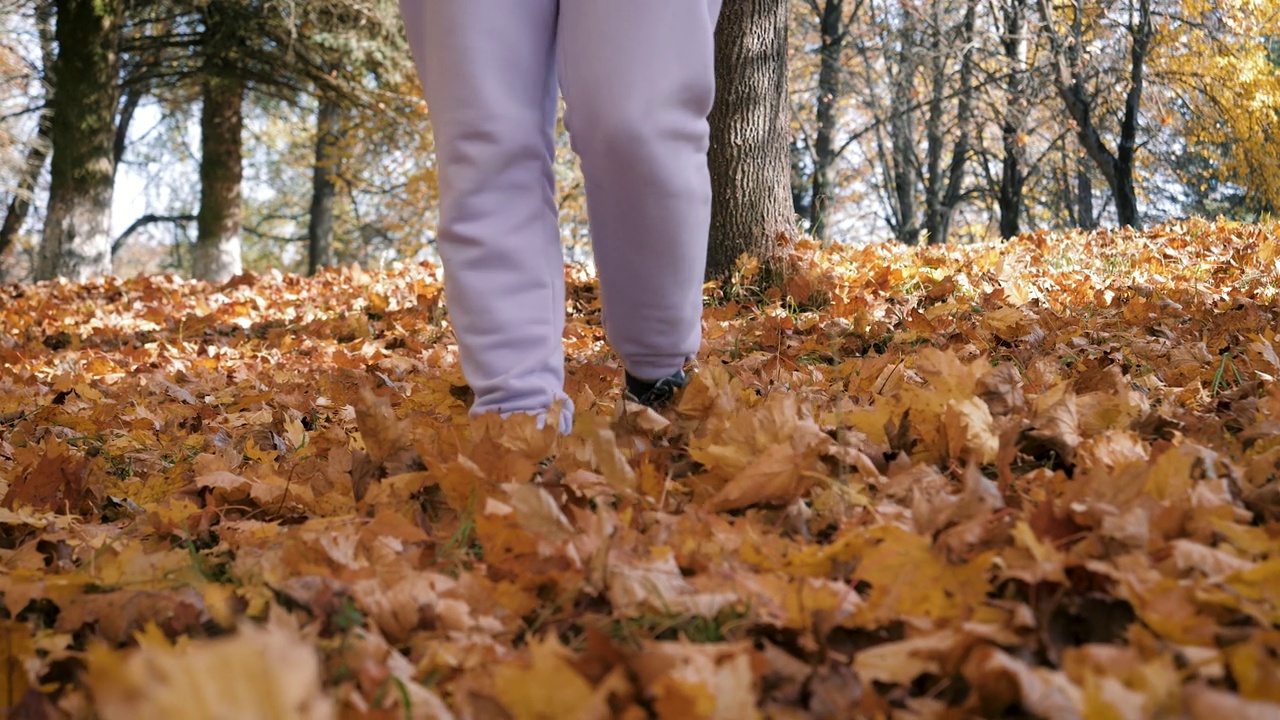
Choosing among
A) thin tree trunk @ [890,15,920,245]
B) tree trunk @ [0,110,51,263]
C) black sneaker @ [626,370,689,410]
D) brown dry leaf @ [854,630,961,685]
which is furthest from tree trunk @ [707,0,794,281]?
tree trunk @ [0,110,51,263]

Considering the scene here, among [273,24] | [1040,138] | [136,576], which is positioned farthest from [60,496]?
[1040,138]

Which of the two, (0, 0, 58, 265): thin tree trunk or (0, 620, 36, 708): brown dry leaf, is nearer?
(0, 620, 36, 708): brown dry leaf

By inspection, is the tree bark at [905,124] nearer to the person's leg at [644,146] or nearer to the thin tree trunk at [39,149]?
the thin tree trunk at [39,149]

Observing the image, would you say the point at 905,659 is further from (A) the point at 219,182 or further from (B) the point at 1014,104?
(B) the point at 1014,104

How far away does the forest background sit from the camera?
10.9 m

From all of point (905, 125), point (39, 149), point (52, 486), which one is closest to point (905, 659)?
point (52, 486)

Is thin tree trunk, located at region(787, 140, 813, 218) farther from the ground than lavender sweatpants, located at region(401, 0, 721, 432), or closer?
farther from the ground

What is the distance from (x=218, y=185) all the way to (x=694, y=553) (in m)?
11.7

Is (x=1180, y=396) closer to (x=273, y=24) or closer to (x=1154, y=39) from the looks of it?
(x=273, y=24)

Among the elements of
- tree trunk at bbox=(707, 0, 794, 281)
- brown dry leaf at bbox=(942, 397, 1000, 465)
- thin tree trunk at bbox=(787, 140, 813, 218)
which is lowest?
brown dry leaf at bbox=(942, 397, 1000, 465)

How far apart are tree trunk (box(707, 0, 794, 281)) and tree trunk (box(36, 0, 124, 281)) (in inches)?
329

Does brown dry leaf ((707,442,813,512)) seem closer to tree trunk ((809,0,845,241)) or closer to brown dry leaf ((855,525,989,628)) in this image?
brown dry leaf ((855,525,989,628))

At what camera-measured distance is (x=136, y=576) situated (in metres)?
1.27

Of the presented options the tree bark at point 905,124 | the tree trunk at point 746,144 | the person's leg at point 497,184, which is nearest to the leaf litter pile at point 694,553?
the person's leg at point 497,184
